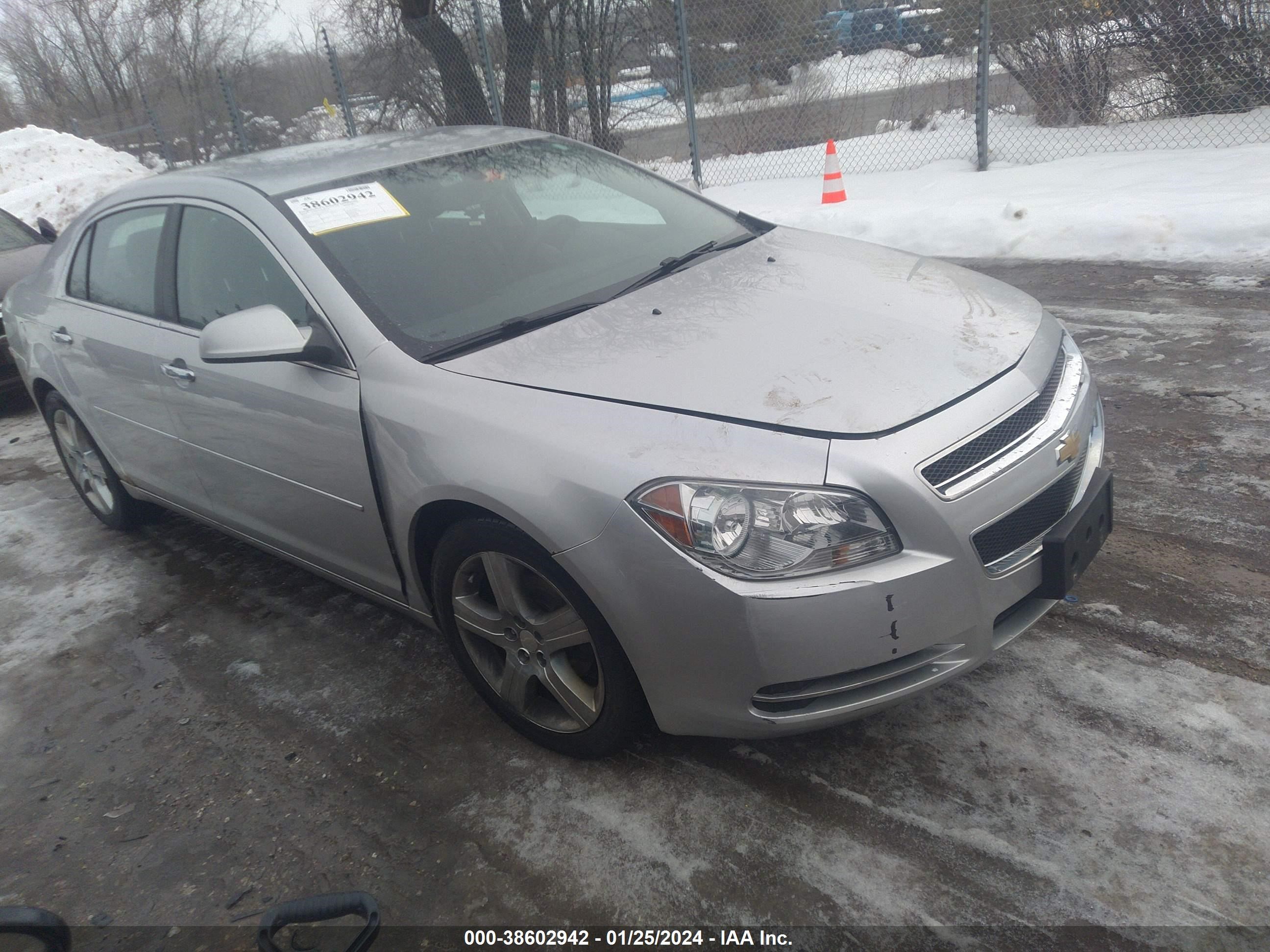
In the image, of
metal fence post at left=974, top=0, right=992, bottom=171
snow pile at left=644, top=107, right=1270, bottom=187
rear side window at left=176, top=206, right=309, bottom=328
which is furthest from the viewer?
snow pile at left=644, top=107, right=1270, bottom=187

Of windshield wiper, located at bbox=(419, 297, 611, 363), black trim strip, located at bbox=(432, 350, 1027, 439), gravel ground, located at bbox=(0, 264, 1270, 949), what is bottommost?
gravel ground, located at bbox=(0, 264, 1270, 949)

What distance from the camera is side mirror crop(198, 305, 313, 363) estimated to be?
2.81 meters

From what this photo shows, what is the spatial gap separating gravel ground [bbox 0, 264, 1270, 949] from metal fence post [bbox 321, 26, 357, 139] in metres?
12.9

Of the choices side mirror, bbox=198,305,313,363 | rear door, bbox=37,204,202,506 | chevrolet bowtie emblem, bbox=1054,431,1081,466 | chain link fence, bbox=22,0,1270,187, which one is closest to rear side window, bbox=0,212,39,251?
rear door, bbox=37,204,202,506

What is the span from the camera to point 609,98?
41.3 ft

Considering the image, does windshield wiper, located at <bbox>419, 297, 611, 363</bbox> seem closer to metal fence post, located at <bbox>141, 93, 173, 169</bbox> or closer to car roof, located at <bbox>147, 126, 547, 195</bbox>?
car roof, located at <bbox>147, 126, 547, 195</bbox>

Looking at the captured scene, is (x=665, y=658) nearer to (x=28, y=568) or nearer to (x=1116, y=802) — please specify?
(x=1116, y=802)

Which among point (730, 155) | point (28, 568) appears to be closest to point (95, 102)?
point (730, 155)

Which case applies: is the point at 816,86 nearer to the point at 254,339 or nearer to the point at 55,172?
the point at 254,339

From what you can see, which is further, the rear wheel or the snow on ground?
the snow on ground

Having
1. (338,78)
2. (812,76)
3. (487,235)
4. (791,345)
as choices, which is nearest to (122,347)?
(487,235)

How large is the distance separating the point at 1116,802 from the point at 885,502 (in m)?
0.94

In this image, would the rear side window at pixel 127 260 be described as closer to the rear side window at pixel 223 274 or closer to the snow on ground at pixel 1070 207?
the rear side window at pixel 223 274

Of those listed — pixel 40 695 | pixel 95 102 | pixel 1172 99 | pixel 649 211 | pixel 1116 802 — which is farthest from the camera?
pixel 95 102
